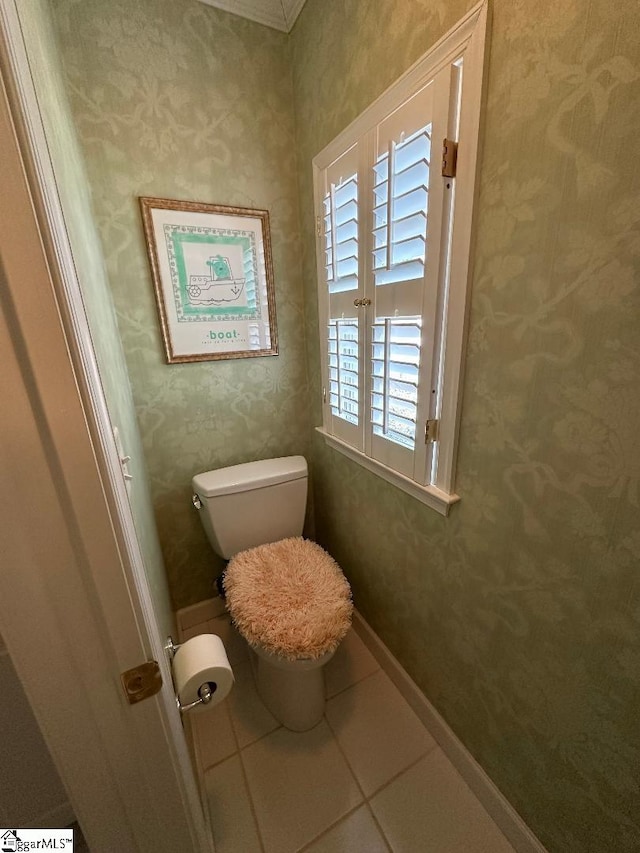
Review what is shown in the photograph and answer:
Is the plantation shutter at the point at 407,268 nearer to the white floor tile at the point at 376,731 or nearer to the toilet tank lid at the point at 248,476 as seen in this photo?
the toilet tank lid at the point at 248,476

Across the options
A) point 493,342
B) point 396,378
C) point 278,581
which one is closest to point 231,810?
point 278,581

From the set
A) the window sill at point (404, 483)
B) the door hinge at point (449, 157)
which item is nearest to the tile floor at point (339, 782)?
the window sill at point (404, 483)

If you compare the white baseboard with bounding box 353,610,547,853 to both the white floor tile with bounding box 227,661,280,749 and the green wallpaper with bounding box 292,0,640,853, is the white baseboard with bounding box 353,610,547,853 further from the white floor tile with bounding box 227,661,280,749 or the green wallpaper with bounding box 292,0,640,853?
the white floor tile with bounding box 227,661,280,749

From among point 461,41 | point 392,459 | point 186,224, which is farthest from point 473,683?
point 186,224

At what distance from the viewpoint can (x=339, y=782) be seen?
99cm

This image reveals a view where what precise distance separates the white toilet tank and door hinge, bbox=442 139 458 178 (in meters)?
1.08

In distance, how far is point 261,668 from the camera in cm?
119

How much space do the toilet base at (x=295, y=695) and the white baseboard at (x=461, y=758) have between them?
28 cm

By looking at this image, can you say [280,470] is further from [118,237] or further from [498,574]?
[118,237]

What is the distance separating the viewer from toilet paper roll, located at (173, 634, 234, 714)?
57cm

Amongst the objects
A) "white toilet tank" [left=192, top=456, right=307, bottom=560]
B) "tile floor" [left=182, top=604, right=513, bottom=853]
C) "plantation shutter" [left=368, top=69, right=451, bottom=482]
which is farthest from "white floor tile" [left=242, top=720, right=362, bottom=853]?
"plantation shutter" [left=368, top=69, right=451, bottom=482]

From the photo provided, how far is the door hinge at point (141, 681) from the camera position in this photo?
0.42 metres

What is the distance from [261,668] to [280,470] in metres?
0.72

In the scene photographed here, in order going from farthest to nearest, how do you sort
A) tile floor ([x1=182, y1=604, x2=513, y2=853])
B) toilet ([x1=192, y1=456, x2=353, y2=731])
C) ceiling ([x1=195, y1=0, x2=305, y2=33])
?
ceiling ([x1=195, y1=0, x2=305, y2=33]) → toilet ([x1=192, y1=456, x2=353, y2=731]) → tile floor ([x1=182, y1=604, x2=513, y2=853])
